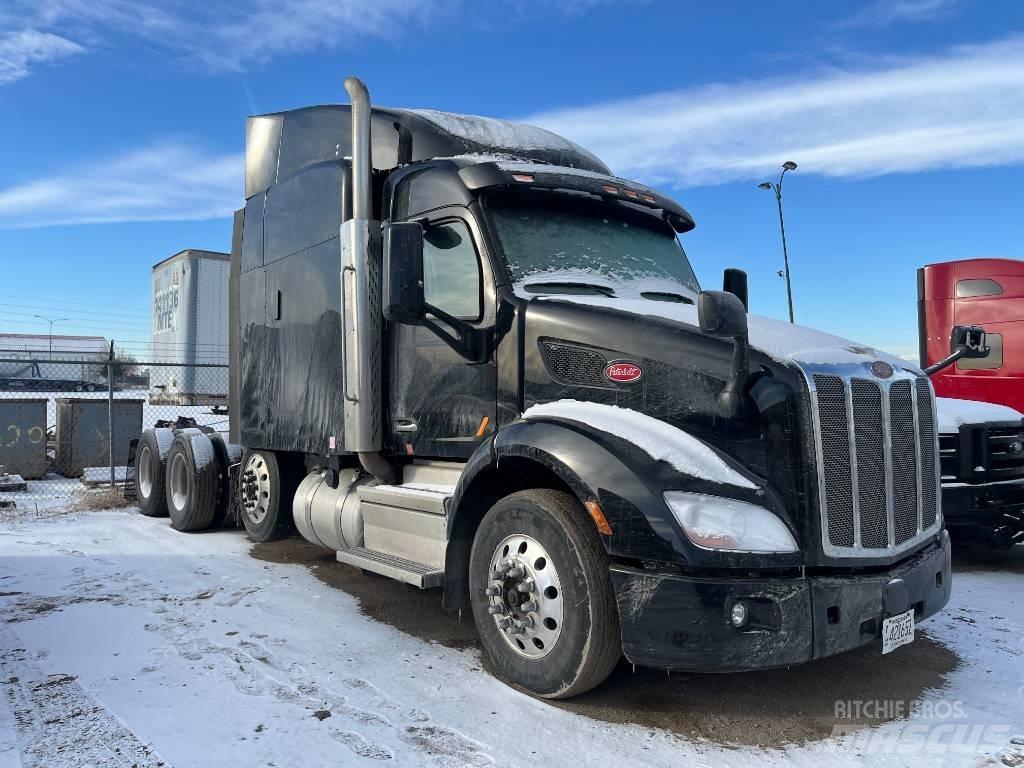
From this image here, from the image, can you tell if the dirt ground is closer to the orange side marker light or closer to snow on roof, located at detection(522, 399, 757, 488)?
the orange side marker light

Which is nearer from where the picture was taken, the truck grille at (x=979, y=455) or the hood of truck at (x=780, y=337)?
the hood of truck at (x=780, y=337)

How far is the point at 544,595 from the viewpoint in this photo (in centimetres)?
380

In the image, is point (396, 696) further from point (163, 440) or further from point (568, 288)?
point (163, 440)

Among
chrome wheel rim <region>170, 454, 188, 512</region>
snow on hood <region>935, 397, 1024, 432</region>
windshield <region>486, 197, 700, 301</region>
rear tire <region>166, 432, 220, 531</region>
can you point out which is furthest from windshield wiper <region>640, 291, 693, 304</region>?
chrome wheel rim <region>170, 454, 188, 512</region>

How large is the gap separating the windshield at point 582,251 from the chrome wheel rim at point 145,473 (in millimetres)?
6615

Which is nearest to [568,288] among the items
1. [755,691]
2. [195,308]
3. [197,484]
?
[755,691]

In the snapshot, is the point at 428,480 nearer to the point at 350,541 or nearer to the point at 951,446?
the point at 350,541

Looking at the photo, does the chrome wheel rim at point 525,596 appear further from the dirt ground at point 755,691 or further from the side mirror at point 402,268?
the side mirror at point 402,268

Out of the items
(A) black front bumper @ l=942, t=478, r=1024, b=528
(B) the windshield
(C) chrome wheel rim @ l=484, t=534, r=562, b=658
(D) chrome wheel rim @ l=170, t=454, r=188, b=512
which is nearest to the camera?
(C) chrome wheel rim @ l=484, t=534, r=562, b=658

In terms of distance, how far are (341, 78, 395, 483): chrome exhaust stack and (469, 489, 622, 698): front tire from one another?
5.28 ft

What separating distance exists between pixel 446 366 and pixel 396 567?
1287 mm

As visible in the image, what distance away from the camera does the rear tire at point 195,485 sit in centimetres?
830

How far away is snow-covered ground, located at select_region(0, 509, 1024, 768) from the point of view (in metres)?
3.29

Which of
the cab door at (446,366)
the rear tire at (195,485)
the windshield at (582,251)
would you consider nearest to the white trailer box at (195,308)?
the rear tire at (195,485)
